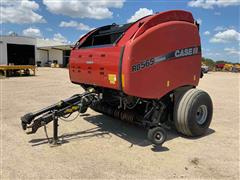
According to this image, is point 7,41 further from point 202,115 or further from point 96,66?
point 202,115

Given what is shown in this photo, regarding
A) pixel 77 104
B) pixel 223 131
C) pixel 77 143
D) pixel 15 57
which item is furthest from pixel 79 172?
pixel 15 57

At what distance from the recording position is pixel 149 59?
434 cm

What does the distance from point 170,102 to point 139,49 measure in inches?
58.4

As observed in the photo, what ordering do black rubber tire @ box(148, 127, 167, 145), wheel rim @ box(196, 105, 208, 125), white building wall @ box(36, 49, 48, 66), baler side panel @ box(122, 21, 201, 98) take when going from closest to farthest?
baler side panel @ box(122, 21, 201, 98), black rubber tire @ box(148, 127, 167, 145), wheel rim @ box(196, 105, 208, 125), white building wall @ box(36, 49, 48, 66)

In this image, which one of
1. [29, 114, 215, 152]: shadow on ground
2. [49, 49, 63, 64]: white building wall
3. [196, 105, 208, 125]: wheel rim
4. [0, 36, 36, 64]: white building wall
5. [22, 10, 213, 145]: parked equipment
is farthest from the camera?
[49, 49, 63, 64]: white building wall

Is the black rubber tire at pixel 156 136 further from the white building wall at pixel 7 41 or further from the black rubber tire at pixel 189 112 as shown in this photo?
the white building wall at pixel 7 41

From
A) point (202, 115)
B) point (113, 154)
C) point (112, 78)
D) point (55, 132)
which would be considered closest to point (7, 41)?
point (55, 132)

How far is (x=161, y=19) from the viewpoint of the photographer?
4582 mm

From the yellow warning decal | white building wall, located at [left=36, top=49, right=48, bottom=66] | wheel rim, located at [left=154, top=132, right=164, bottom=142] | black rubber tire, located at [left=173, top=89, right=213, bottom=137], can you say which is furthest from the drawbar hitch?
white building wall, located at [left=36, top=49, right=48, bottom=66]

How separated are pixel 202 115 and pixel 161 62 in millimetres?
1583

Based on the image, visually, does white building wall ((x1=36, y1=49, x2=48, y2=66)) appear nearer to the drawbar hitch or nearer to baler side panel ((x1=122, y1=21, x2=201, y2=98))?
the drawbar hitch

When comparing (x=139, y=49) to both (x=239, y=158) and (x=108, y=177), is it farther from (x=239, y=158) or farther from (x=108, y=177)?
(x=239, y=158)

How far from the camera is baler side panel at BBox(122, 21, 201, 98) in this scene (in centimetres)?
412

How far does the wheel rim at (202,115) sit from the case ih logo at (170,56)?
1105 mm
